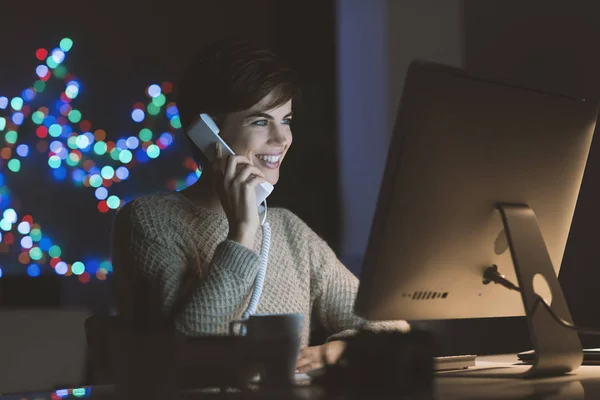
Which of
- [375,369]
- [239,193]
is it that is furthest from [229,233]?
[375,369]

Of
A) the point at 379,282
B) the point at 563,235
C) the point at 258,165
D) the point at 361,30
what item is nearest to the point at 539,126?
the point at 563,235

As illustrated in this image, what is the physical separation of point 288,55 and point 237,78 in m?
2.28

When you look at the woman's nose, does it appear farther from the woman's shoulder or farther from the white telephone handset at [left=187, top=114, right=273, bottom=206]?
the woman's shoulder

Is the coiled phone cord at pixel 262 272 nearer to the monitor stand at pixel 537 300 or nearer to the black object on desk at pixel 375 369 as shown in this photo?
the monitor stand at pixel 537 300

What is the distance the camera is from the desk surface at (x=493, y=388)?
101 cm

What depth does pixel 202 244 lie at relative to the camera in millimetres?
1979

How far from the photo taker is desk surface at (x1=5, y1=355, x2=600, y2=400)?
39.7 inches

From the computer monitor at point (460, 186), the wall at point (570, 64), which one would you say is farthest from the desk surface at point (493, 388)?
the wall at point (570, 64)

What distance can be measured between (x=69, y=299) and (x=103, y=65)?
1119 millimetres

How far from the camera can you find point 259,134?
2012 mm

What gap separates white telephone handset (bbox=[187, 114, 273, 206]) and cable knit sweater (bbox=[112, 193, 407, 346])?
14 cm

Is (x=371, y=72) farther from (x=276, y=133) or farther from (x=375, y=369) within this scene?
(x=375, y=369)

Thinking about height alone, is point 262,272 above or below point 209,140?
below

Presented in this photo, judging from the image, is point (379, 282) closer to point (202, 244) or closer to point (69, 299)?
point (202, 244)
